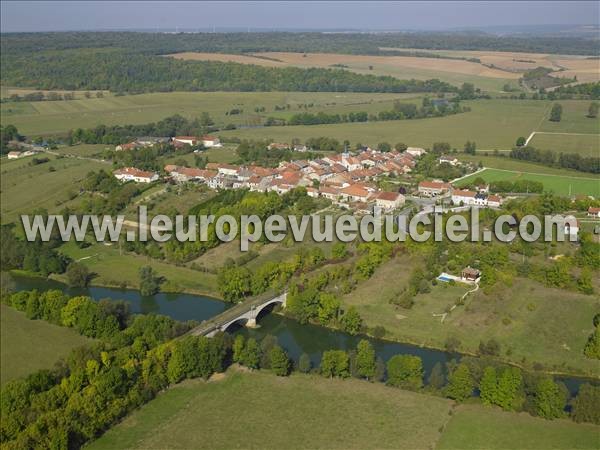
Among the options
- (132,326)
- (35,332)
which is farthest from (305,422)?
(35,332)

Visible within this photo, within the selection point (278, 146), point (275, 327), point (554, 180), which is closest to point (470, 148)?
point (554, 180)

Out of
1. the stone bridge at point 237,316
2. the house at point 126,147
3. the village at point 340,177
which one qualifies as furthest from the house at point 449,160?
the stone bridge at point 237,316

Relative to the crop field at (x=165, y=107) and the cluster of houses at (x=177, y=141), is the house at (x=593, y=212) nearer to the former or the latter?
the cluster of houses at (x=177, y=141)

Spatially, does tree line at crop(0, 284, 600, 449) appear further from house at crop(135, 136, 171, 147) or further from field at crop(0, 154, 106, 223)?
house at crop(135, 136, 171, 147)

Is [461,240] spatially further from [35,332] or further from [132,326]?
[35,332]

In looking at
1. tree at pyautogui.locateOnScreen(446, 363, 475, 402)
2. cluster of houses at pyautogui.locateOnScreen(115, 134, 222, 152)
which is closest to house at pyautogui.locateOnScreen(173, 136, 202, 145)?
cluster of houses at pyautogui.locateOnScreen(115, 134, 222, 152)

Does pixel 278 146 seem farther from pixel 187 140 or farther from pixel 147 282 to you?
pixel 147 282
